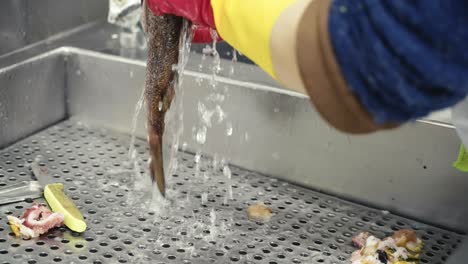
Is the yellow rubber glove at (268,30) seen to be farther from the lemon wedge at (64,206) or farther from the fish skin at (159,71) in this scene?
the lemon wedge at (64,206)

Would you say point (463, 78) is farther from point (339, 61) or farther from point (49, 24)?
point (49, 24)

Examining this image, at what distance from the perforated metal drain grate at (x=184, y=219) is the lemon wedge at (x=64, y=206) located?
0.7 inches

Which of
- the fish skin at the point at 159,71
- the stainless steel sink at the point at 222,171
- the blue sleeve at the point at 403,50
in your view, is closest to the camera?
the blue sleeve at the point at 403,50

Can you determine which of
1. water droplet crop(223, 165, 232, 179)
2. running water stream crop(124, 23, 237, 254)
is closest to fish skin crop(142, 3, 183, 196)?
running water stream crop(124, 23, 237, 254)

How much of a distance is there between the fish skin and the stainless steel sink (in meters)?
0.14

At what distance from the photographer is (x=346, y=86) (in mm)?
691

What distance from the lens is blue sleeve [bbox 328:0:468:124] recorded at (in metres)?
0.65

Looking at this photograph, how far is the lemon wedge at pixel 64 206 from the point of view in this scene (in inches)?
51.1

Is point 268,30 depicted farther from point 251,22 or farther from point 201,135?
point 201,135

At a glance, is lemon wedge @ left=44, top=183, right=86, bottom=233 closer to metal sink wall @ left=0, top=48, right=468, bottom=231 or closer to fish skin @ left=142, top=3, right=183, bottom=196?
fish skin @ left=142, top=3, right=183, bottom=196

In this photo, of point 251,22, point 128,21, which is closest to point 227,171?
point 128,21

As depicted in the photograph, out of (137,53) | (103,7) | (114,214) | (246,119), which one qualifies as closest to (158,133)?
(114,214)

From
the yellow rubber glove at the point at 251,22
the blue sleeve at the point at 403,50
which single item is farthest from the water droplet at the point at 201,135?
the blue sleeve at the point at 403,50

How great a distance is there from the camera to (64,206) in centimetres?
133
